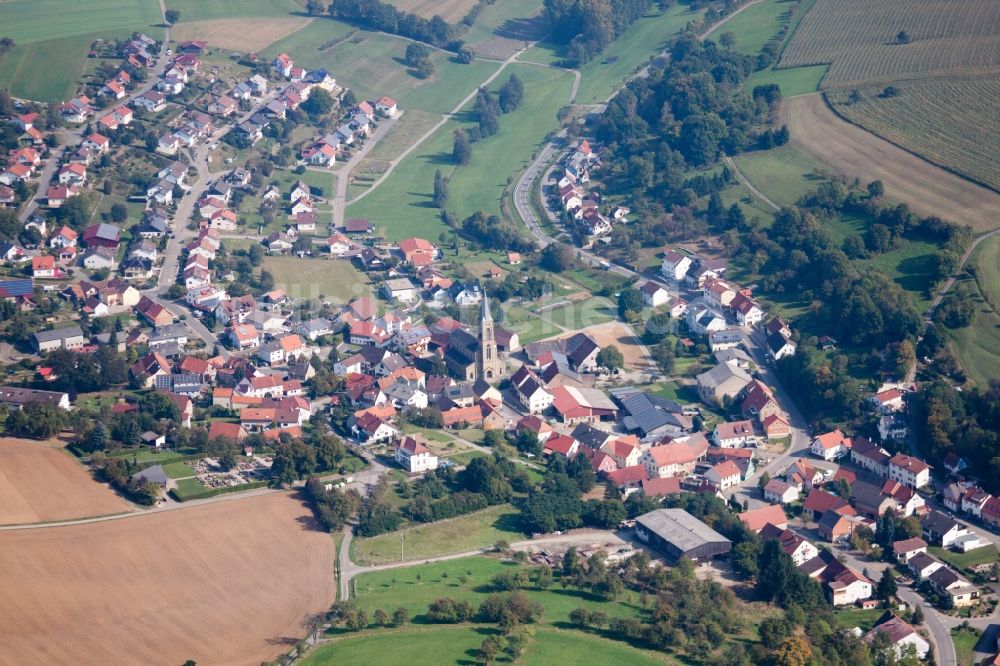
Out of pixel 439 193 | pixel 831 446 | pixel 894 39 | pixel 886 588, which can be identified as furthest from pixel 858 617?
pixel 894 39

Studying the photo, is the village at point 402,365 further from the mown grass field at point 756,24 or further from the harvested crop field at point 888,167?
the mown grass field at point 756,24

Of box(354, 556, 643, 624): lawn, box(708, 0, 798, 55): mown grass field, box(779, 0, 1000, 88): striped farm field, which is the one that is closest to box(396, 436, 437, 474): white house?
box(354, 556, 643, 624): lawn

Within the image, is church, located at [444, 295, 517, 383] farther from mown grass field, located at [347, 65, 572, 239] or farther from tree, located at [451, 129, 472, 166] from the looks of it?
tree, located at [451, 129, 472, 166]

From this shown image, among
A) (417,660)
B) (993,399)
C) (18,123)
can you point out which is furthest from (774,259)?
(18,123)

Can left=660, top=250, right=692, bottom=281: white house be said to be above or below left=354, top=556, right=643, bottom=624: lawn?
below

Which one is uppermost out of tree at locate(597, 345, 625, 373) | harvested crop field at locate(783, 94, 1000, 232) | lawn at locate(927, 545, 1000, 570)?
harvested crop field at locate(783, 94, 1000, 232)

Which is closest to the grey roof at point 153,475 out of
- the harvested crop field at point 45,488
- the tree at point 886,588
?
the harvested crop field at point 45,488

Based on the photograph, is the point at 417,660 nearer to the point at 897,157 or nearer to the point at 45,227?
the point at 45,227

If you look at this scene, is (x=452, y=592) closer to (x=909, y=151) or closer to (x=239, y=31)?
(x=909, y=151)
